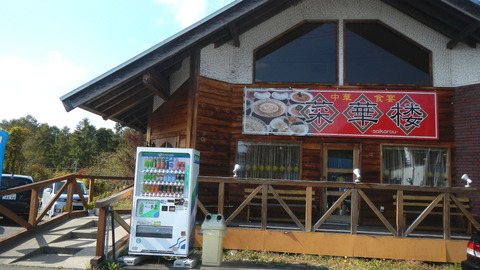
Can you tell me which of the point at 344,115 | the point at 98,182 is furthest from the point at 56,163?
the point at 344,115

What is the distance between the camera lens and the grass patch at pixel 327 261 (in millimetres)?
6086

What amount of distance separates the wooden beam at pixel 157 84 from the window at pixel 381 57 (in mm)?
4690

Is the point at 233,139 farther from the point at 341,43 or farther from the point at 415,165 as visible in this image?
the point at 415,165

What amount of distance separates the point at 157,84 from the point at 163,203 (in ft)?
11.4

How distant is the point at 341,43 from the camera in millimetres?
8844

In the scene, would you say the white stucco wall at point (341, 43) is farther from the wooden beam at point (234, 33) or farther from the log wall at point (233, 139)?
the log wall at point (233, 139)

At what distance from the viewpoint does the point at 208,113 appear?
8422mm

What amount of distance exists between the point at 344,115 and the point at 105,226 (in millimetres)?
5938

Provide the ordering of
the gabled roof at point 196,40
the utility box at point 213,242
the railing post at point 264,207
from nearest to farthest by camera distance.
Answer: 1. the utility box at point 213,242
2. the railing post at point 264,207
3. the gabled roof at point 196,40

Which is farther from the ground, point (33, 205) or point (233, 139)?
point (233, 139)

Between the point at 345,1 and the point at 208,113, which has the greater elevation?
the point at 345,1

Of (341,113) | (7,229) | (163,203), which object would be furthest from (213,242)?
(7,229)

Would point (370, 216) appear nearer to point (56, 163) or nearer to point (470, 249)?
point (470, 249)

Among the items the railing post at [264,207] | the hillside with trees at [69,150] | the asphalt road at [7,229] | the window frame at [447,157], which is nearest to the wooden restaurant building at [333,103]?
the window frame at [447,157]
